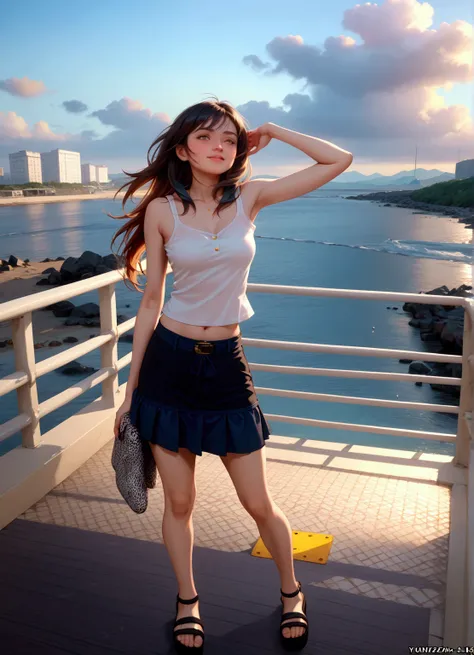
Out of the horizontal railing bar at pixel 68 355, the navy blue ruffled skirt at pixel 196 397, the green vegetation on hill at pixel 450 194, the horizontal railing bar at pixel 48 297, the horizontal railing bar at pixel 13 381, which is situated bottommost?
the horizontal railing bar at pixel 13 381

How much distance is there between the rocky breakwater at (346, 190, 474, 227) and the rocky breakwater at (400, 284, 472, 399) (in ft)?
110

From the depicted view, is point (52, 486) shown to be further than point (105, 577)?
Yes

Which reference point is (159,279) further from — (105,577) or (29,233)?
(29,233)

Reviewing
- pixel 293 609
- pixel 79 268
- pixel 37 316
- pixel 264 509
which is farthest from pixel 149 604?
pixel 79 268

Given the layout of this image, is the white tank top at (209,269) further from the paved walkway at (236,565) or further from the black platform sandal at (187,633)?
the paved walkway at (236,565)

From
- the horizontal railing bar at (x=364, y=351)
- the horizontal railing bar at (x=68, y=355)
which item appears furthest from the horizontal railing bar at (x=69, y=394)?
the horizontal railing bar at (x=364, y=351)

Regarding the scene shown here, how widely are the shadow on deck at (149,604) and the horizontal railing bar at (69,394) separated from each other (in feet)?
1.54

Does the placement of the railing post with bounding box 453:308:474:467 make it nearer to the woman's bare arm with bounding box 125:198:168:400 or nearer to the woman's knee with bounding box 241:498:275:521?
the woman's knee with bounding box 241:498:275:521

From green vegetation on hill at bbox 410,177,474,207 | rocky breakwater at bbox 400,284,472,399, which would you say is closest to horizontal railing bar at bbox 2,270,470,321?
rocky breakwater at bbox 400,284,472,399

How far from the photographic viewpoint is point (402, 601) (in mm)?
2059

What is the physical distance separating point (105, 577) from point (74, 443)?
32.9 inches

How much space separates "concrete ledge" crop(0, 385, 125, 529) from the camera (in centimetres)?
247

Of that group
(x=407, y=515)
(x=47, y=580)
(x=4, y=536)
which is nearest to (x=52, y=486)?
(x=4, y=536)

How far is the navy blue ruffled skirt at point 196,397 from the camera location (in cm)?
166
